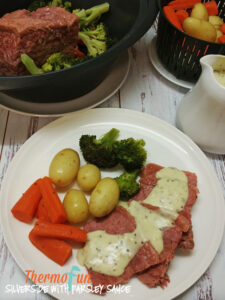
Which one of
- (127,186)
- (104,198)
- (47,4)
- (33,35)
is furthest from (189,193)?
(47,4)

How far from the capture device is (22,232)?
1184mm

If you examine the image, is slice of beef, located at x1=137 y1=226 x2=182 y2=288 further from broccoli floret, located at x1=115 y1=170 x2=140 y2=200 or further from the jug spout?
the jug spout

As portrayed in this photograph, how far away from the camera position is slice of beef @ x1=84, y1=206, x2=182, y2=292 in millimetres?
1066

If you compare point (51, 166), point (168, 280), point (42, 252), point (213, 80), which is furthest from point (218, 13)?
point (42, 252)

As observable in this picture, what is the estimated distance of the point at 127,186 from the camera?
1.26 meters

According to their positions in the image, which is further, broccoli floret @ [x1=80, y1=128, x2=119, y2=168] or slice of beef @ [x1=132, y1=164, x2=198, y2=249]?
broccoli floret @ [x1=80, y1=128, x2=119, y2=168]

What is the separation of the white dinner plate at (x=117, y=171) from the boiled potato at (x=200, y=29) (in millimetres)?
568

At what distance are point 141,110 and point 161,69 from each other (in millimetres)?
332

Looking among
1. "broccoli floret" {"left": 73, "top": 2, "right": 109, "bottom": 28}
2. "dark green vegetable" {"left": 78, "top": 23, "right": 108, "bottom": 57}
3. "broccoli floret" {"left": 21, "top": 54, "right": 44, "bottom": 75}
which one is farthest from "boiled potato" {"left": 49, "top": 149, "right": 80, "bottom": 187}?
"broccoli floret" {"left": 73, "top": 2, "right": 109, "bottom": 28}

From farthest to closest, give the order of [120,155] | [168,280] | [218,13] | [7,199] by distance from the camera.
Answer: [218,13] → [120,155] → [7,199] → [168,280]

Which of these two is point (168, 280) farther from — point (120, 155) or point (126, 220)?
point (120, 155)

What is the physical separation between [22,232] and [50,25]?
1.06 meters

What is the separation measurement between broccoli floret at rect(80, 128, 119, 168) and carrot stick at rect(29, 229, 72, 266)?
16.5 inches

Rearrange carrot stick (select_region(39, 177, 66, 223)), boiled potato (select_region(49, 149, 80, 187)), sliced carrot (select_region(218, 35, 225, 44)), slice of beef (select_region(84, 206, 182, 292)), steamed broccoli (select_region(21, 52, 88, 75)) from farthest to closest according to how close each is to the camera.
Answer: sliced carrot (select_region(218, 35, 225, 44)) → steamed broccoli (select_region(21, 52, 88, 75)) → boiled potato (select_region(49, 149, 80, 187)) → carrot stick (select_region(39, 177, 66, 223)) → slice of beef (select_region(84, 206, 182, 292))
